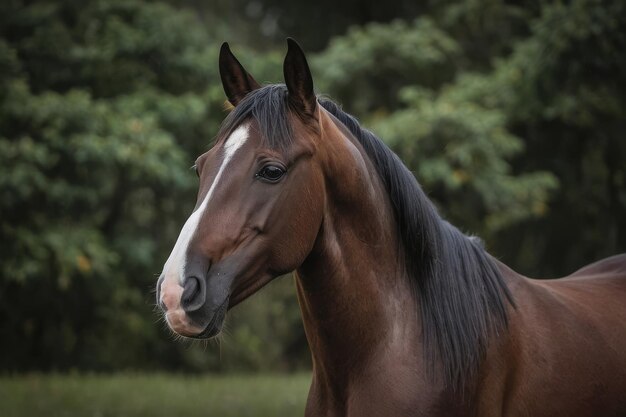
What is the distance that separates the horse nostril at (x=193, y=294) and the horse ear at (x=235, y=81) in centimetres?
95

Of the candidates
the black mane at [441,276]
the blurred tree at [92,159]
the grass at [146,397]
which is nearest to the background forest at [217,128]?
the blurred tree at [92,159]

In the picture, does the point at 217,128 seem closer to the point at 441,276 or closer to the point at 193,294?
the point at 441,276

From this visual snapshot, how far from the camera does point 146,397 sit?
9.51 m

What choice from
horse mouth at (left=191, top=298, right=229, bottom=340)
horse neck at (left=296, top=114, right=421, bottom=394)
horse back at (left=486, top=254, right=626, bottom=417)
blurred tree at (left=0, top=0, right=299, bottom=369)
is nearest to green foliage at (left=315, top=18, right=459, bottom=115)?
blurred tree at (left=0, top=0, right=299, bottom=369)

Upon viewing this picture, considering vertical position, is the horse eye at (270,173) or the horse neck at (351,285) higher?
the horse eye at (270,173)

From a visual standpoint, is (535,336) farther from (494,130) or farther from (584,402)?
(494,130)

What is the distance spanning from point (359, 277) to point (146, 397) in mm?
7087

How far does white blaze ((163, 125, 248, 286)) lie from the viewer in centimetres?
259

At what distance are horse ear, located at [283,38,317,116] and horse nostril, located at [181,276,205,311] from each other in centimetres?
81

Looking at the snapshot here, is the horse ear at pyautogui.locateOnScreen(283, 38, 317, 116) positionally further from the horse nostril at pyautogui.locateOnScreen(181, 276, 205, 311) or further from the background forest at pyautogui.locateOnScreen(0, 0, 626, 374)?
the background forest at pyautogui.locateOnScreen(0, 0, 626, 374)

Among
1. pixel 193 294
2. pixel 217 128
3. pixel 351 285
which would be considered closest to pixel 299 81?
pixel 351 285

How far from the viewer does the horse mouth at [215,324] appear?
103 inches

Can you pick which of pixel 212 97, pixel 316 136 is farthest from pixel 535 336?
pixel 212 97

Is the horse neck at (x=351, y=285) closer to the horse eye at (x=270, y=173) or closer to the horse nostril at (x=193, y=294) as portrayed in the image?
the horse eye at (x=270, y=173)
